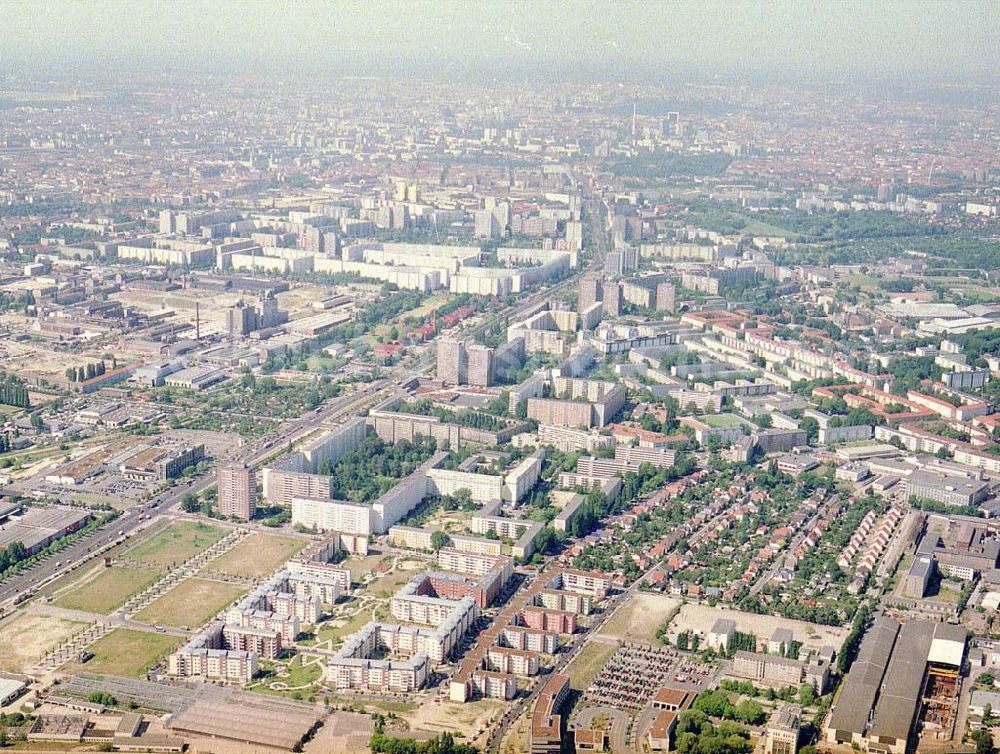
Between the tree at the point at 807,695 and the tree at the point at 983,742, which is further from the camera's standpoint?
the tree at the point at 807,695

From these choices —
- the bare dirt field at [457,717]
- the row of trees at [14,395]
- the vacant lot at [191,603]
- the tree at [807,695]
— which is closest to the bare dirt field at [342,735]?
the bare dirt field at [457,717]

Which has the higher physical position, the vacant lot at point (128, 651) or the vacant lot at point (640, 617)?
the vacant lot at point (128, 651)

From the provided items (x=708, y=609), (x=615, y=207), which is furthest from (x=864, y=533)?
(x=615, y=207)

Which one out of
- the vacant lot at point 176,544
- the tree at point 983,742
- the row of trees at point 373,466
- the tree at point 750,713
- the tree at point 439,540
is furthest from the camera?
the row of trees at point 373,466

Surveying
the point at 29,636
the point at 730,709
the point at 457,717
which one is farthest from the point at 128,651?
the point at 730,709

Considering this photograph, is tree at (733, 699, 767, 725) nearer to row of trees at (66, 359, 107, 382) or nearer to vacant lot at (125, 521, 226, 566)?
vacant lot at (125, 521, 226, 566)

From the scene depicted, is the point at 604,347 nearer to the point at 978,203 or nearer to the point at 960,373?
the point at 960,373

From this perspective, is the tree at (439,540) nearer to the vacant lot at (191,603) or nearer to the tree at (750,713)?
the vacant lot at (191,603)
